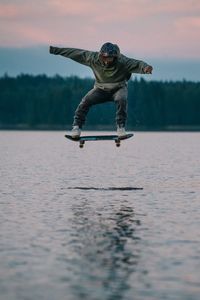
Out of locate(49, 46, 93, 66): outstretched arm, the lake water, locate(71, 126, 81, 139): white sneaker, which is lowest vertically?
the lake water

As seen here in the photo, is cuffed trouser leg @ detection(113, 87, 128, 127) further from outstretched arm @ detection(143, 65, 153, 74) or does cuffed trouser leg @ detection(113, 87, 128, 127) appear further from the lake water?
the lake water

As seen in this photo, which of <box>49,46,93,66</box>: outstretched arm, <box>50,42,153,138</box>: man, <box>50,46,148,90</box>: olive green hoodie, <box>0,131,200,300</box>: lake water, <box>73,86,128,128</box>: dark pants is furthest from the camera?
<box>73,86,128,128</box>: dark pants

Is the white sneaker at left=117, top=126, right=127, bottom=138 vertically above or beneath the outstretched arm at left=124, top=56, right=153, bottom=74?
beneath

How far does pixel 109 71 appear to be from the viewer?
30938 millimetres

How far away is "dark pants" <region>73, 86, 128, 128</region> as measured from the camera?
3136 cm

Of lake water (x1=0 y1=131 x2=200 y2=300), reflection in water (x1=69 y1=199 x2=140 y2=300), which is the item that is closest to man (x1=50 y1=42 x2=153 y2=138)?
reflection in water (x1=69 y1=199 x2=140 y2=300)

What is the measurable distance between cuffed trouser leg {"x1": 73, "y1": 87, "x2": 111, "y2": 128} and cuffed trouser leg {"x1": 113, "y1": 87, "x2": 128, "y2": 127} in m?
0.41

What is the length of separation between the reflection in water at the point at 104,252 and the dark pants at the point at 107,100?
4.06 meters

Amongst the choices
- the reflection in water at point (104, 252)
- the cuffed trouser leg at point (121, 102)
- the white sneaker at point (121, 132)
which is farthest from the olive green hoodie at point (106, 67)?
the reflection in water at point (104, 252)

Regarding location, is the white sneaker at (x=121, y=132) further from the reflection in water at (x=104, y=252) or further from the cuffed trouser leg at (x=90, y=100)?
the reflection in water at (x=104, y=252)

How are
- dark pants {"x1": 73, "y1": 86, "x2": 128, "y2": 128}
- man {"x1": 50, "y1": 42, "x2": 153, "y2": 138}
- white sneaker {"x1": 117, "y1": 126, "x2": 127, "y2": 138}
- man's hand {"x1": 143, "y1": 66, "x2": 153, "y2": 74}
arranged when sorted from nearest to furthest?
1. man's hand {"x1": 143, "y1": 66, "x2": 153, "y2": 74}
2. man {"x1": 50, "y1": 42, "x2": 153, "y2": 138}
3. dark pants {"x1": 73, "y1": 86, "x2": 128, "y2": 128}
4. white sneaker {"x1": 117, "y1": 126, "x2": 127, "y2": 138}

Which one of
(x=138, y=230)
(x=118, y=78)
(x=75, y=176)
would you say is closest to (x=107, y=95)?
(x=118, y=78)

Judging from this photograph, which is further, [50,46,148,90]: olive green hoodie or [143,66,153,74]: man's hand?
[50,46,148,90]: olive green hoodie

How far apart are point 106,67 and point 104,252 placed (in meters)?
6.06
